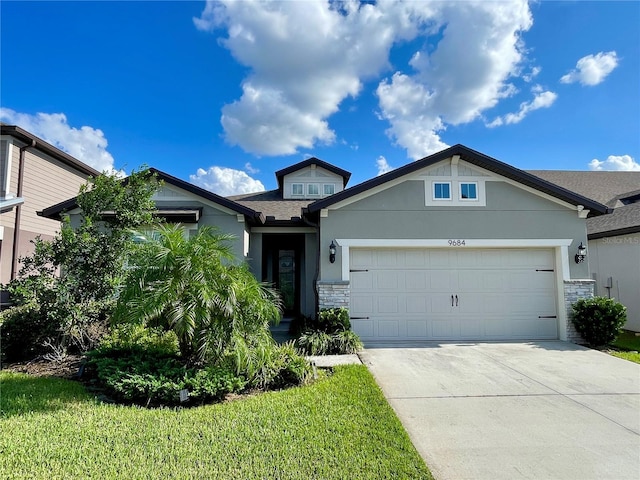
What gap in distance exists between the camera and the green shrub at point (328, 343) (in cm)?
739

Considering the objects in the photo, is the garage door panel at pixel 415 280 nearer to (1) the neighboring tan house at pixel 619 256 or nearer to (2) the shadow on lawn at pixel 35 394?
(1) the neighboring tan house at pixel 619 256

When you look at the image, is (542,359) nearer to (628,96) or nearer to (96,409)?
(96,409)

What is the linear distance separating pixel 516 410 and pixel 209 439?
3.89m

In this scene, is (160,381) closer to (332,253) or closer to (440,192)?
(332,253)

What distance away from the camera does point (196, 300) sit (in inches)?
191

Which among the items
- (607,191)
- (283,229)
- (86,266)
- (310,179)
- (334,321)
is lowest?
(334,321)

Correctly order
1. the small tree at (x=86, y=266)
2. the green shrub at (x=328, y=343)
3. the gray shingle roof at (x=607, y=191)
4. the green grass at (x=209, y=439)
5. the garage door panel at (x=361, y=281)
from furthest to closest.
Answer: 1. the gray shingle roof at (x=607, y=191)
2. the garage door panel at (x=361, y=281)
3. the green shrub at (x=328, y=343)
4. the small tree at (x=86, y=266)
5. the green grass at (x=209, y=439)

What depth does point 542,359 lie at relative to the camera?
7.18 metres

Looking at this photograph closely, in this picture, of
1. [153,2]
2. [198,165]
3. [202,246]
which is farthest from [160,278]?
[198,165]

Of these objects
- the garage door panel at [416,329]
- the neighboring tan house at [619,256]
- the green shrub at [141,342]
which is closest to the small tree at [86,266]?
the green shrub at [141,342]

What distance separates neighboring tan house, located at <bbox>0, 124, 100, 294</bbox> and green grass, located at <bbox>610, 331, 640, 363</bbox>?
15167mm

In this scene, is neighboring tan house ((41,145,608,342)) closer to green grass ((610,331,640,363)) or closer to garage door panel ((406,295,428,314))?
garage door panel ((406,295,428,314))

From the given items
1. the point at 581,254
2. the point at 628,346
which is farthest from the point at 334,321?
the point at 628,346

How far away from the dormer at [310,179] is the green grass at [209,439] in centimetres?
1074
